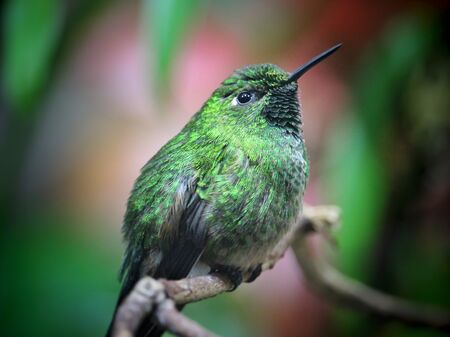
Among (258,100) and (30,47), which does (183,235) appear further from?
(30,47)

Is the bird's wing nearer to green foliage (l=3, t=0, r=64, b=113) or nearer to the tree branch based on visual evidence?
the tree branch

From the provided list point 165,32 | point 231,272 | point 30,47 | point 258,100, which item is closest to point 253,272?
point 231,272

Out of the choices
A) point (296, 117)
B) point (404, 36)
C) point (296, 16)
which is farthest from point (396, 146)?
point (296, 117)

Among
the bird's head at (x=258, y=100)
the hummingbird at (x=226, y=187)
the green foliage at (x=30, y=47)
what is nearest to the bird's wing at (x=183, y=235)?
the hummingbird at (x=226, y=187)

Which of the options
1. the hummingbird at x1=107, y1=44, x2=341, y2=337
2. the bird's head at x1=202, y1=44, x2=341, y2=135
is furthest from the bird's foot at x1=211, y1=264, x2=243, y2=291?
the bird's head at x1=202, y1=44, x2=341, y2=135

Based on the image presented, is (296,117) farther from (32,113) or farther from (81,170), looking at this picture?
(32,113)

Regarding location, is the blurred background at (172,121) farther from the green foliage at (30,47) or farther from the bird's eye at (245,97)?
the bird's eye at (245,97)
